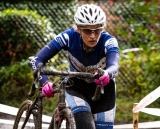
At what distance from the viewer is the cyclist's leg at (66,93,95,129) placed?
20.1 feet

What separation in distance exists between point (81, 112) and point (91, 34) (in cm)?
76

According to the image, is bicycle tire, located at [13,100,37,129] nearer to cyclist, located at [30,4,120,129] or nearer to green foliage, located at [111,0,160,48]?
cyclist, located at [30,4,120,129]

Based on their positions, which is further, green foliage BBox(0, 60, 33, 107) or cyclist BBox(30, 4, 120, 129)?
green foliage BBox(0, 60, 33, 107)

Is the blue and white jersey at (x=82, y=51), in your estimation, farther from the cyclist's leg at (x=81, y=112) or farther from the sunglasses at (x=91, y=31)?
the cyclist's leg at (x=81, y=112)

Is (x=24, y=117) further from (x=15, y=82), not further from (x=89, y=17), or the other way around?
(x=15, y=82)

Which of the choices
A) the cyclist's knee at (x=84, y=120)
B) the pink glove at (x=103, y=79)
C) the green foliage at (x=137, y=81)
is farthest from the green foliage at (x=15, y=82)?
the pink glove at (x=103, y=79)

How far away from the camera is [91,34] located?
6238 millimetres

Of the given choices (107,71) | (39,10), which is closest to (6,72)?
(39,10)

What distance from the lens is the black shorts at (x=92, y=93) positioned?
6.42m

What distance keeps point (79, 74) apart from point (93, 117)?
776mm

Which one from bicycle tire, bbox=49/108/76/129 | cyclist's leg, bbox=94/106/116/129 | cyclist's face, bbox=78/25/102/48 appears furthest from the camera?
cyclist's leg, bbox=94/106/116/129

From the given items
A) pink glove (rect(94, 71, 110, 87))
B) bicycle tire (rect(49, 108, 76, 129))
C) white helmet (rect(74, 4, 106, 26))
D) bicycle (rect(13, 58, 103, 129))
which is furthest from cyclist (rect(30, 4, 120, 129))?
pink glove (rect(94, 71, 110, 87))

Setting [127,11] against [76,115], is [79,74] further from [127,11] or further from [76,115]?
[127,11]

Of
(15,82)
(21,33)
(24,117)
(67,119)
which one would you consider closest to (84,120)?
(67,119)
